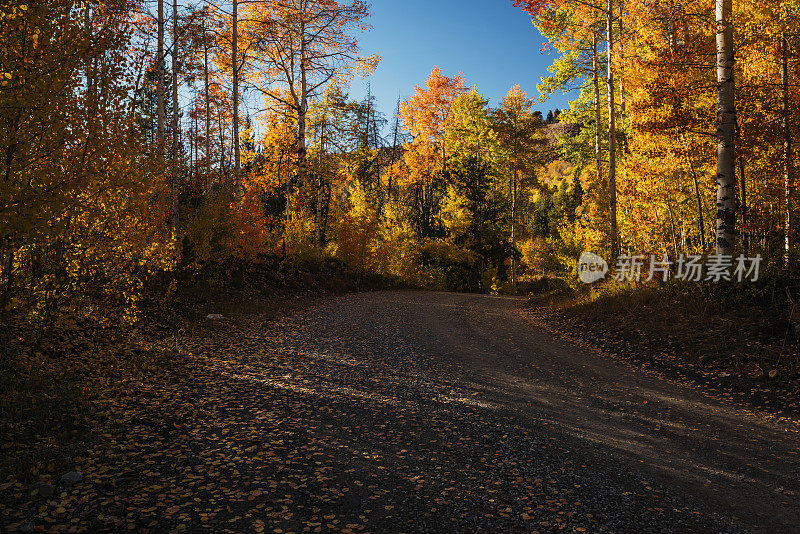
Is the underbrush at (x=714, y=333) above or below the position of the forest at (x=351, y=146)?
below

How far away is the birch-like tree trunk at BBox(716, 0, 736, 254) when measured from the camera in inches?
380

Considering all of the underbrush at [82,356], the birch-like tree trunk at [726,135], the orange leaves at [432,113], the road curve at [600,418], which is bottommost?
the road curve at [600,418]

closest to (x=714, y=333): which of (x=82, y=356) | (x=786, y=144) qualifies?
(x=786, y=144)

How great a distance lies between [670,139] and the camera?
45.6 feet

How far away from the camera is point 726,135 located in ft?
31.9

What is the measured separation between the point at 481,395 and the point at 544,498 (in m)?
2.65

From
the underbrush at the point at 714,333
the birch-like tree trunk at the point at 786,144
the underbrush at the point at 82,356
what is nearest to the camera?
the underbrush at the point at 82,356

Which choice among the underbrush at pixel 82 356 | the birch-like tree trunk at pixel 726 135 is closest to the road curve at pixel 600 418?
the underbrush at pixel 82 356

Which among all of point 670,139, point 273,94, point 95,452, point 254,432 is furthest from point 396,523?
point 273,94

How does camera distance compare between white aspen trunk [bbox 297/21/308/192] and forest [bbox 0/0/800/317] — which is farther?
white aspen trunk [bbox 297/21/308/192]

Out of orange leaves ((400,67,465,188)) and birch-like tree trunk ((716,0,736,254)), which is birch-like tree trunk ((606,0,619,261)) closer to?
birch-like tree trunk ((716,0,736,254))

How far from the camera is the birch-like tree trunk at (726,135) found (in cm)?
964

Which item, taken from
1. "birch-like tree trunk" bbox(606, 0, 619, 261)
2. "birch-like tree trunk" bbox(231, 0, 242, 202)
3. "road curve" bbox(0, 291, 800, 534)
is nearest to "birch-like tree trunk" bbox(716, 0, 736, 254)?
"road curve" bbox(0, 291, 800, 534)

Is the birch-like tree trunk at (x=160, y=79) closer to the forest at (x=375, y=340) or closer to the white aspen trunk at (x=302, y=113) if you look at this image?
the forest at (x=375, y=340)
